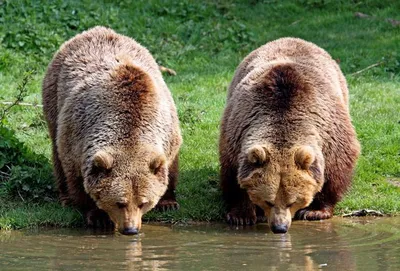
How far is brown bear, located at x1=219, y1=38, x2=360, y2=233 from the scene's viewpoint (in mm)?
9094

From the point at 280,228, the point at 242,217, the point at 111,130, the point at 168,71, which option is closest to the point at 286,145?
the point at 280,228

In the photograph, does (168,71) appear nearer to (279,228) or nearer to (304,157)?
(304,157)

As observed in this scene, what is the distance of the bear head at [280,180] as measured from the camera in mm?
9055

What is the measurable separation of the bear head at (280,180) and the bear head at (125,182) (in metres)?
0.95

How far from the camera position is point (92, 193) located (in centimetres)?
901

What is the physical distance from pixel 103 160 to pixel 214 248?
4.36 feet

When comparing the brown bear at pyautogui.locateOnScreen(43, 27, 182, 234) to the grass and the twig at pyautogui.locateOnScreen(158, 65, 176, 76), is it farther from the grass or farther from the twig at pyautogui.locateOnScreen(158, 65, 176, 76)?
the twig at pyautogui.locateOnScreen(158, 65, 176, 76)

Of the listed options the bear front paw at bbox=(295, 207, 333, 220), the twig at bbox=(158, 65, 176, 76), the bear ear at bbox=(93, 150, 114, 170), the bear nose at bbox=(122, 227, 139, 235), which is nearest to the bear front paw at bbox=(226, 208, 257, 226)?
the bear front paw at bbox=(295, 207, 333, 220)

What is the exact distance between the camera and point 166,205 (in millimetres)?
10156

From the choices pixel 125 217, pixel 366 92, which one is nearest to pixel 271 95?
pixel 125 217

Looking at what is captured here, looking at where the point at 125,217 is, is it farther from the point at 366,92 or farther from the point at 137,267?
the point at 366,92

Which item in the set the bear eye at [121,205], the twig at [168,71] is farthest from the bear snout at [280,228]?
the twig at [168,71]

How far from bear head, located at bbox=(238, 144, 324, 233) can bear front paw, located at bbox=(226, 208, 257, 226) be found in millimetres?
664

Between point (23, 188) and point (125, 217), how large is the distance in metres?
1.99
